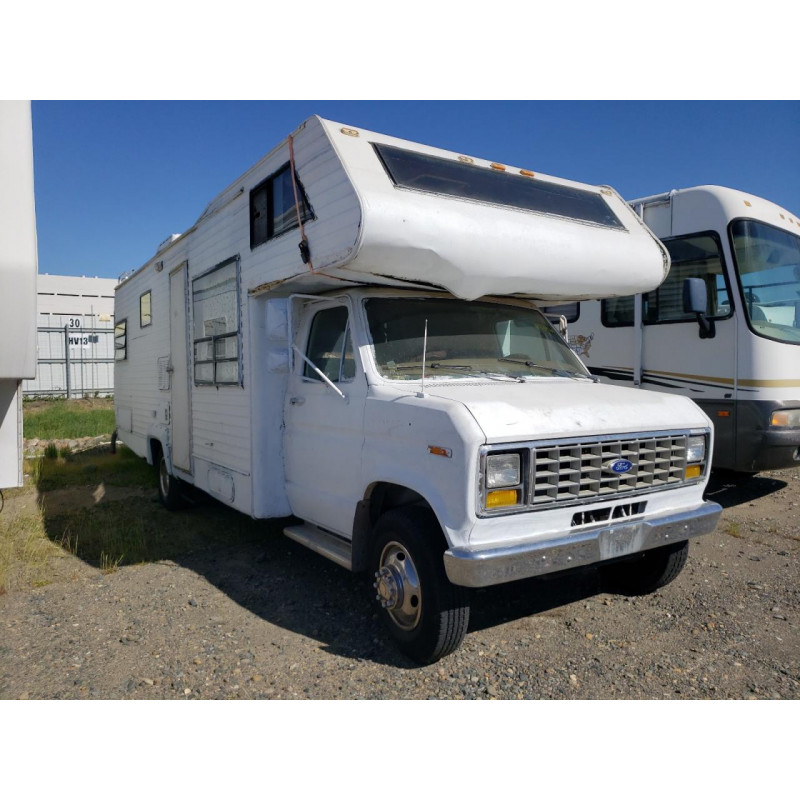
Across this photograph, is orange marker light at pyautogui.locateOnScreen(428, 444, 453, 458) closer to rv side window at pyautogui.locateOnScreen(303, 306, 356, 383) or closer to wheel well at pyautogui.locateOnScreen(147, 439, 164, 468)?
rv side window at pyautogui.locateOnScreen(303, 306, 356, 383)

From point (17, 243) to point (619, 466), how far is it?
3.79 metres

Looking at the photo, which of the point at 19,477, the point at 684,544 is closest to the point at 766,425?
the point at 684,544

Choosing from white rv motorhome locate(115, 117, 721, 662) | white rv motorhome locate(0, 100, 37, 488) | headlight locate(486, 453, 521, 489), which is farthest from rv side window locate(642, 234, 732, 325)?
white rv motorhome locate(0, 100, 37, 488)

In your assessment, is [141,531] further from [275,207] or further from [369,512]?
[275,207]

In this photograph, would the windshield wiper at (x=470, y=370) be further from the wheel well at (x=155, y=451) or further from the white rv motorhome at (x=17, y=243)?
the wheel well at (x=155, y=451)

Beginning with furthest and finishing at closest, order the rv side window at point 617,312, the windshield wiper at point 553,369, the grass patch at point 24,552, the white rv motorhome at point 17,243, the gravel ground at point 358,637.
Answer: the rv side window at point 617,312 → the grass patch at point 24,552 → the windshield wiper at point 553,369 → the white rv motorhome at point 17,243 → the gravel ground at point 358,637

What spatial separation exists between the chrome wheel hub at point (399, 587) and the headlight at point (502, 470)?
2.38 feet

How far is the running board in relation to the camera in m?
4.18

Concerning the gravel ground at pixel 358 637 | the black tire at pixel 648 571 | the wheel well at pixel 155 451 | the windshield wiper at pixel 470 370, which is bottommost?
the gravel ground at pixel 358 637

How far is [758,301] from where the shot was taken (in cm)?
657

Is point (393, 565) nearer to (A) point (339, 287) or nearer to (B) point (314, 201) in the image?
(A) point (339, 287)

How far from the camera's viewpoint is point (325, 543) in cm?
448

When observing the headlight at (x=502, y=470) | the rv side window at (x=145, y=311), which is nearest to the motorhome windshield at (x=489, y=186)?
the headlight at (x=502, y=470)

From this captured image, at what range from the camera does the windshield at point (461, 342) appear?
14.0 feet
